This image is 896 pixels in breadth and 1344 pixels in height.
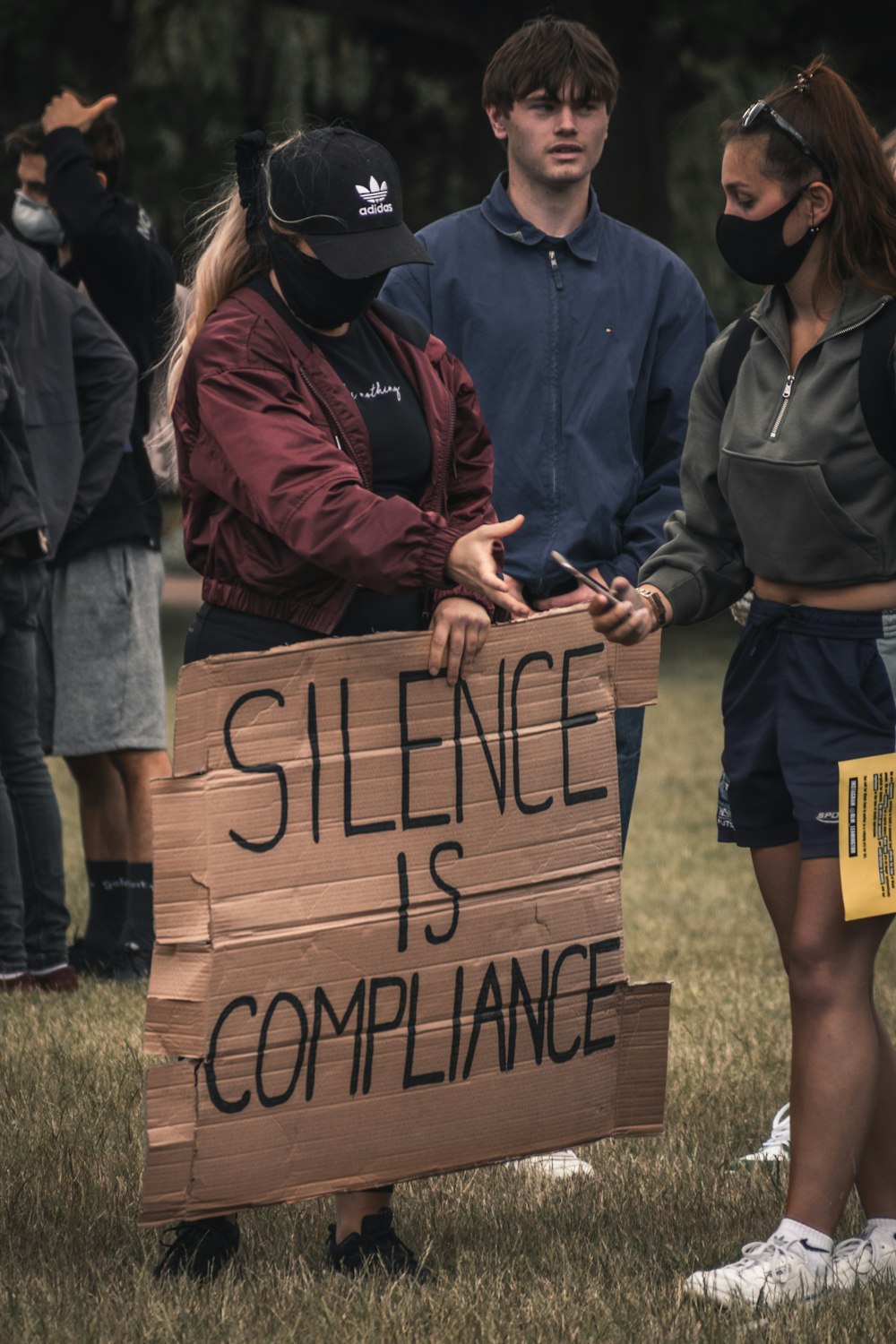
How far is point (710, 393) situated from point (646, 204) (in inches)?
668

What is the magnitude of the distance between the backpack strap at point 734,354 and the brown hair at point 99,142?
11.1 ft

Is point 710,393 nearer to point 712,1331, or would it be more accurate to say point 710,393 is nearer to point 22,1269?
point 712,1331

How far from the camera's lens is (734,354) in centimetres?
394

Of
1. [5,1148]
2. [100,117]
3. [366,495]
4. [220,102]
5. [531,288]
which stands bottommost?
[5,1148]

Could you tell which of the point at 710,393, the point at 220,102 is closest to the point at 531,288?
the point at 710,393

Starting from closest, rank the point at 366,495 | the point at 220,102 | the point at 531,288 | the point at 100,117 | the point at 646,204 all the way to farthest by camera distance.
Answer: the point at 366,495 → the point at 531,288 → the point at 100,117 → the point at 646,204 → the point at 220,102

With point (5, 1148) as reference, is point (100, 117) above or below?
above

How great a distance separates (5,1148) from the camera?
14.7ft

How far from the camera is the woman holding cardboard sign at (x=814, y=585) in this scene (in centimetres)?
367

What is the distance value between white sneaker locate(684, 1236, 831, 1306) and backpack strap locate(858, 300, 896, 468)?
4.84 feet

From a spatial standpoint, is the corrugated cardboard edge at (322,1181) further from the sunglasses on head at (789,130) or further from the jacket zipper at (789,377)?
the sunglasses on head at (789,130)

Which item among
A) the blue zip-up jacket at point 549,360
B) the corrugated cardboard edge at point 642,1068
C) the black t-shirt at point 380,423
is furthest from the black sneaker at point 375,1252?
the blue zip-up jacket at point 549,360

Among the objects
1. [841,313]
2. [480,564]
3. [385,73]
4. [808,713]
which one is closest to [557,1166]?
[808,713]

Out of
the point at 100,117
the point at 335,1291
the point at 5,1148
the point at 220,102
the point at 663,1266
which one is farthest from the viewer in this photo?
the point at 220,102
